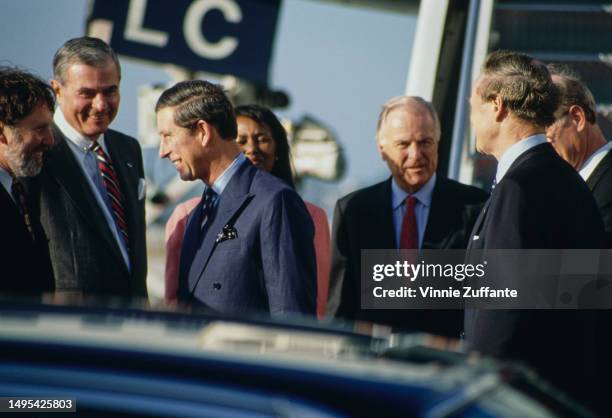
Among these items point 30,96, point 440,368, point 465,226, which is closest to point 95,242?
point 30,96

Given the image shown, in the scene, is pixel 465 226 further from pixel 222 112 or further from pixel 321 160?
pixel 321 160

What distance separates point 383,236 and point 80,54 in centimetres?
143

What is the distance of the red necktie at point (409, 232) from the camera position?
5.29m

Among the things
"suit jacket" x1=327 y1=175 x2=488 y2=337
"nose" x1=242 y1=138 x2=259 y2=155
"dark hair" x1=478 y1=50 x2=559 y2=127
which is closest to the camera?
"dark hair" x1=478 y1=50 x2=559 y2=127

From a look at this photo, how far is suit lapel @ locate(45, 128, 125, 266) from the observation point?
454cm

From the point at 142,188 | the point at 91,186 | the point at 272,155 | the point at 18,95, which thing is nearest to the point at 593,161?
the point at 272,155

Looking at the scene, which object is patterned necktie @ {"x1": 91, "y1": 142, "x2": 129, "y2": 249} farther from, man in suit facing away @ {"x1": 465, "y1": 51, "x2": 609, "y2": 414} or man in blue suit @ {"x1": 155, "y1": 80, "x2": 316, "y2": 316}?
man in suit facing away @ {"x1": 465, "y1": 51, "x2": 609, "y2": 414}

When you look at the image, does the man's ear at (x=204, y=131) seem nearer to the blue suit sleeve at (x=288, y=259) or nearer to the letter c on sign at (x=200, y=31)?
the blue suit sleeve at (x=288, y=259)

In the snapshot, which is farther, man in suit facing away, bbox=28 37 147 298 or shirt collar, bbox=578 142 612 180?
shirt collar, bbox=578 142 612 180

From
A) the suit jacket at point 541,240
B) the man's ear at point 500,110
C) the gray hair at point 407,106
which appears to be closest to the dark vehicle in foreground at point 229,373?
the suit jacket at point 541,240

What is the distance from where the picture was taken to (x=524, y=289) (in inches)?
145

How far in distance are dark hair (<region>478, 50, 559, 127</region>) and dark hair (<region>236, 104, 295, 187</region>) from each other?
5.50ft

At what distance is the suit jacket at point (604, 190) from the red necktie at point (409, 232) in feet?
3.03

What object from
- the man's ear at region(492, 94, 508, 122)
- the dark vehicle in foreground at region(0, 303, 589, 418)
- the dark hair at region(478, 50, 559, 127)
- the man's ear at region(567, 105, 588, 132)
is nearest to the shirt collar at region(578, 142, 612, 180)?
the man's ear at region(567, 105, 588, 132)
